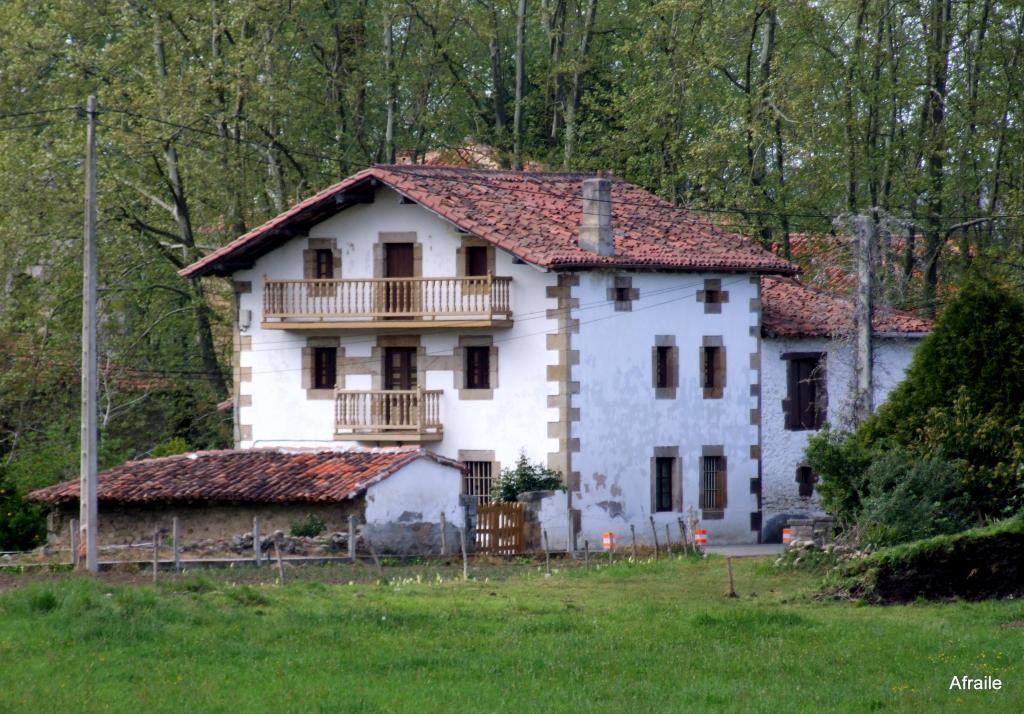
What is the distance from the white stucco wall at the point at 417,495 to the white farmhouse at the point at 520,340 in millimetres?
2938

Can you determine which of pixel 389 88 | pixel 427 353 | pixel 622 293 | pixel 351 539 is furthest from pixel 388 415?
pixel 389 88

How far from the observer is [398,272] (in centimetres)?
3875

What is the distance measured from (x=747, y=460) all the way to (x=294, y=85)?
17.3m

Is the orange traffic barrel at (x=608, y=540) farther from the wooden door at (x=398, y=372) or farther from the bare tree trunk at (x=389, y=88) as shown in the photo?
the bare tree trunk at (x=389, y=88)

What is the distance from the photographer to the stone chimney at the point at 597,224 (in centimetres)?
3750

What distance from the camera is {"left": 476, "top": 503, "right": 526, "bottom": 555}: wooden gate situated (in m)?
34.8

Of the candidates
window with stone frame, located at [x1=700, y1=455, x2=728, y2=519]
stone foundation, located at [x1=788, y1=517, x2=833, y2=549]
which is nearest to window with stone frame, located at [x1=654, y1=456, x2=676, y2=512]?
window with stone frame, located at [x1=700, y1=455, x2=728, y2=519]

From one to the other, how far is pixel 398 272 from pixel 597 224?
466 centimetres

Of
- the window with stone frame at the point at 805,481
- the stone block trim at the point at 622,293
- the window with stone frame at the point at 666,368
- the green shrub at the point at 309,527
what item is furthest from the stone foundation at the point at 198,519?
the window with stone frame at the point at 805,481

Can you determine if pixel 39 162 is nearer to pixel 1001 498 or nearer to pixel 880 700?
pixel 1001 498

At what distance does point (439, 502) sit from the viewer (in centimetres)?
3416

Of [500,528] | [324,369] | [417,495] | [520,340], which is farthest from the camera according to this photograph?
[324,369]

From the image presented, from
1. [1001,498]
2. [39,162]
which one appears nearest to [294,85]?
[39,162]

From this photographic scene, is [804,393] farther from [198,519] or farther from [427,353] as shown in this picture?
[198,519]
